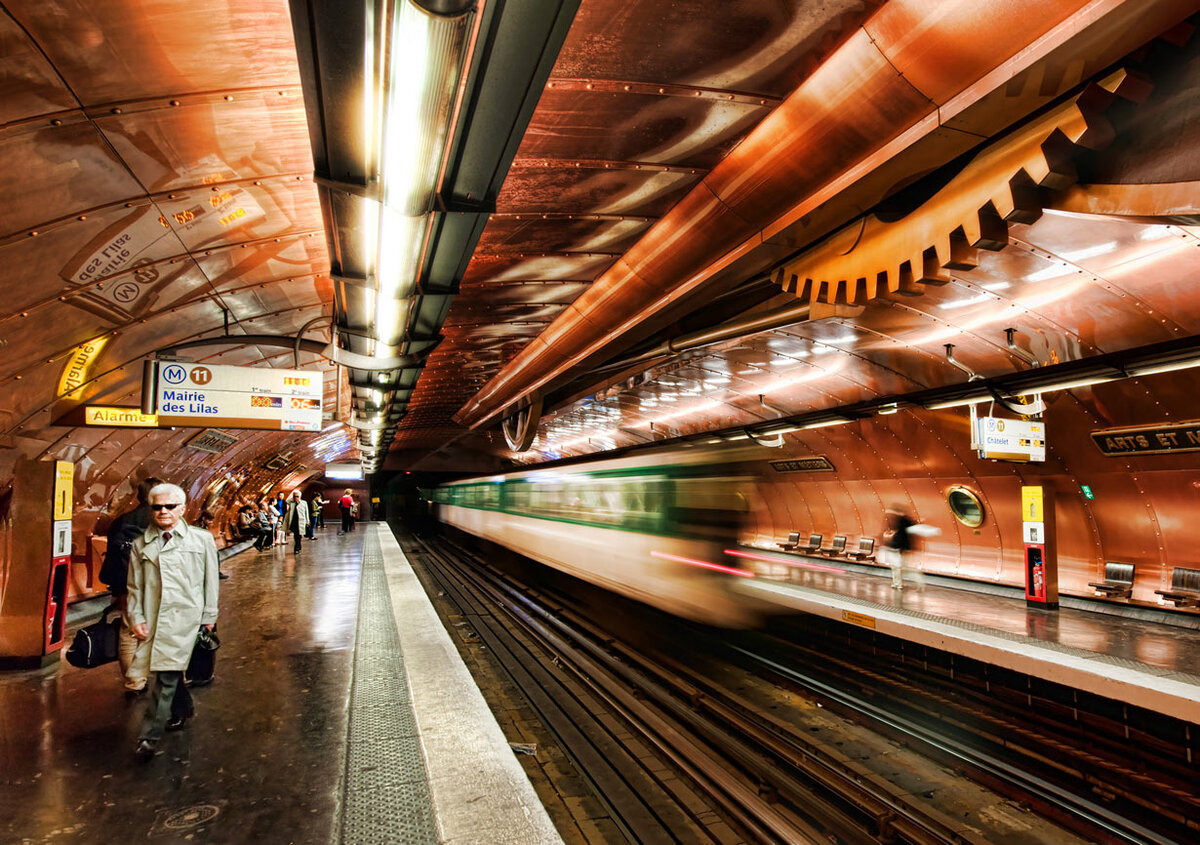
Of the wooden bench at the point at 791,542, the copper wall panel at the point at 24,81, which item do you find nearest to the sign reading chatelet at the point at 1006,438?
the wooden bench at the point at 791,542

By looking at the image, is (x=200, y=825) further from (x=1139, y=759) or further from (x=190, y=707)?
(x=1139, y=759)

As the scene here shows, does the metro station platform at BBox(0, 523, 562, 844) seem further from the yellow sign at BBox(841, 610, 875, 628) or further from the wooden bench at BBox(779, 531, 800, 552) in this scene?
the wooden bench at BBox(779, 531, 800, 552)

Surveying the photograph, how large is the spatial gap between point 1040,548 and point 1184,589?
186cm

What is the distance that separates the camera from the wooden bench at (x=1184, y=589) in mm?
9609

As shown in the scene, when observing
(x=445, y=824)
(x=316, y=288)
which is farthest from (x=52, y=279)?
(x=445, y=824)

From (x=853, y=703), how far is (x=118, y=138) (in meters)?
9.64

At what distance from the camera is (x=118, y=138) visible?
153 inches

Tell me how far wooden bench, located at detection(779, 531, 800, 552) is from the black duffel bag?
15.8 meters

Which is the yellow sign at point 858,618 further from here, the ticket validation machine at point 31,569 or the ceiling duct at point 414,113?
the ticket validation machine at point 31,569

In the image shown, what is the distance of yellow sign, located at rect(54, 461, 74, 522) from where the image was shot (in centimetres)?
647

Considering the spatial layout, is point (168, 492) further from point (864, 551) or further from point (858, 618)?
point (864, 551)

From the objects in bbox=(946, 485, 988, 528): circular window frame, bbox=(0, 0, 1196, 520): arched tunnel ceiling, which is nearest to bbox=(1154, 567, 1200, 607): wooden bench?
bbox=(946, 485, 988, 528): circular window frame

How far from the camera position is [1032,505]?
36.7ft

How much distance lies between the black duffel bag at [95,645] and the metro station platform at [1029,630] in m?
6.27
